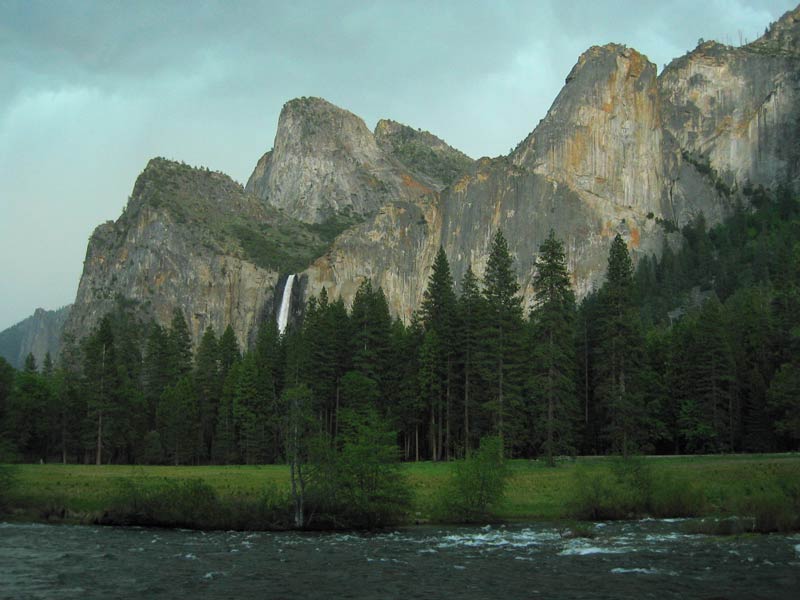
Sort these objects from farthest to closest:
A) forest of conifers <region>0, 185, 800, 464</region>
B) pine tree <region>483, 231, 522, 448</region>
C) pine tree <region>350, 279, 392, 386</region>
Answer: pine tree <region>350, 279, 392, 386</region>, pine tree <region>483, 231, 522, 448</region>, forest of conifers <region>0, 185, 800, 464</region>

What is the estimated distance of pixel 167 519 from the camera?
33156 millimetres

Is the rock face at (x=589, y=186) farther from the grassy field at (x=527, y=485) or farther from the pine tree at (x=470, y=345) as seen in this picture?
the grassy field at (x=527, y=485)

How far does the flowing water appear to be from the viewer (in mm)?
20266

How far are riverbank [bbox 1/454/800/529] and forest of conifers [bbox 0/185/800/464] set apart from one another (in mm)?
3714

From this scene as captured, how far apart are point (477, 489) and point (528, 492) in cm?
552

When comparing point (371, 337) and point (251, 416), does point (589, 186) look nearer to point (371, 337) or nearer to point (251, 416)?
point (371, 337)

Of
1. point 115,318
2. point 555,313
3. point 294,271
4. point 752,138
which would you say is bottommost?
point 555,313

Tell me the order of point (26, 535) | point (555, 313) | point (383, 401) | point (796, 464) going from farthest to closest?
point (383, 401), point (555, 313), point (796, 464), point (26, 535)

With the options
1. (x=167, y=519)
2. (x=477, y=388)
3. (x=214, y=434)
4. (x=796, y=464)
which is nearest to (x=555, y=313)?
(x=477, y=388)

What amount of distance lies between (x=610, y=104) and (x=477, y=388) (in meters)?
143

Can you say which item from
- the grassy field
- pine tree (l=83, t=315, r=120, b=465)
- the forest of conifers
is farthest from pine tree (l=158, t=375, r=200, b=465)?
the grassy field

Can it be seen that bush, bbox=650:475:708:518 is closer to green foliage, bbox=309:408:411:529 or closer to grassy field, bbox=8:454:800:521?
grassy field, bbox=8:454:800:521

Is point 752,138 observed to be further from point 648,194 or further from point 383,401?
point 383,401

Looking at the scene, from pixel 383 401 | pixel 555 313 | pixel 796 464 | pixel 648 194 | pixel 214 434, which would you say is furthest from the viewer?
pixel 648 194
